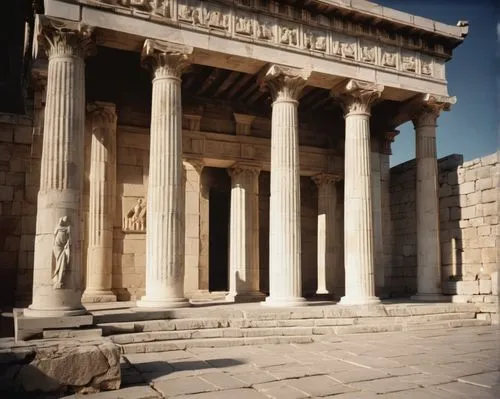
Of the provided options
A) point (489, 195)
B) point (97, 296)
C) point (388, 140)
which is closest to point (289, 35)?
point (388, 140)

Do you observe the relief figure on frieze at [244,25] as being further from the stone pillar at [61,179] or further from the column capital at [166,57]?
the stone pillar at [61,179]

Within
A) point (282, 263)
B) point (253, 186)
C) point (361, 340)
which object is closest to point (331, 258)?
point (253, 186)

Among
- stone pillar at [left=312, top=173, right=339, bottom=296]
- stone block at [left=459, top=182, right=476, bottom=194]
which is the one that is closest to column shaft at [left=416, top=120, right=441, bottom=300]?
stone block at [left=459, top=182, right=476, bottom=194]

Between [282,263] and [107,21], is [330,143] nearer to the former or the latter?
[282,263]

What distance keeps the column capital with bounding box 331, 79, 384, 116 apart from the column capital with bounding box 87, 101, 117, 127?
7.54 m

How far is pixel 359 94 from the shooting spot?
16.1 m

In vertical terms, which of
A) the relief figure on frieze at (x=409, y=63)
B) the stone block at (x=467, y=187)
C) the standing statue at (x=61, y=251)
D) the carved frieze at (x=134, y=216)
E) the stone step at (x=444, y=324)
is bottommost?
the stone step at (x=444, y=324)

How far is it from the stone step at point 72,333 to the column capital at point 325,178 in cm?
1204

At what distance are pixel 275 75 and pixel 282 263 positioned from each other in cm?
557

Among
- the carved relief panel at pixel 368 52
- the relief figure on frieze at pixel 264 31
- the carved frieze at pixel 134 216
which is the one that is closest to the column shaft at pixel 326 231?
the carved relief panel at pixel 368 52

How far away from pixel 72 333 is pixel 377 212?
13.8 metres

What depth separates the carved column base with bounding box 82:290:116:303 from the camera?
14961 mm

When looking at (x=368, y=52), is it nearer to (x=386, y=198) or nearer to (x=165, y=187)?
(x=386, y=198)

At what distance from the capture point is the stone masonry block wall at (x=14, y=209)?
14.8 metres
